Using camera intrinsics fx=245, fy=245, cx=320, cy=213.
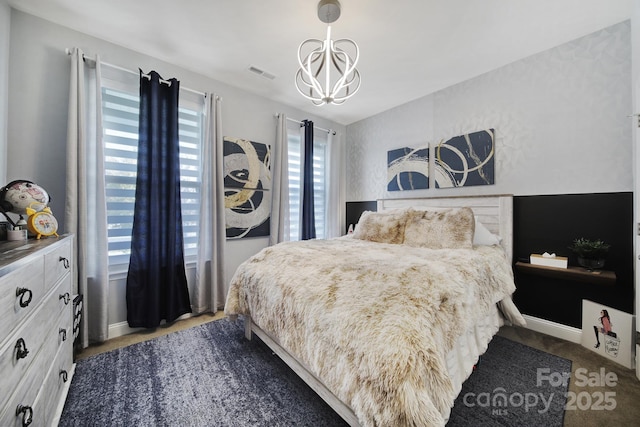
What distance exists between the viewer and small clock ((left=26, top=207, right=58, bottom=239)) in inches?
53.7

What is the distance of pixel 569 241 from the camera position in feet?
7.06

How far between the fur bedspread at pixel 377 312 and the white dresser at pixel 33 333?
3.25 feet

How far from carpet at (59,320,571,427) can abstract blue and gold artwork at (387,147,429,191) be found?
6.25 ft

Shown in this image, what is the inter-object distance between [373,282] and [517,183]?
2104 mm

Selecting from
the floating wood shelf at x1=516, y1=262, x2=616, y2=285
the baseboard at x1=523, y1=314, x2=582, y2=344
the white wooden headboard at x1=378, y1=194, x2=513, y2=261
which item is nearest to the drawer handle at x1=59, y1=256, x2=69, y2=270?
the white wooden headboard at x1=378, y1=194, x2=513, y2=261

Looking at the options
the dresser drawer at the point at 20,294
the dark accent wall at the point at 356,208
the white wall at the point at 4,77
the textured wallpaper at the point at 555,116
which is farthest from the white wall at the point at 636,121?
the white wall at the point at 4,77

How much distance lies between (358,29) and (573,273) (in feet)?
8.58

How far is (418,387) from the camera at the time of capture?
873mm

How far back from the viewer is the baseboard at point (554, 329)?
2.10 m

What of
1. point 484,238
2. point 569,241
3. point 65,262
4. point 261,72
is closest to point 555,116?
point 569,241

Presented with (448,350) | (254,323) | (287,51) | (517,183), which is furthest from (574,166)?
(254,323)

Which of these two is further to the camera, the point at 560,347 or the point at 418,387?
the point at 560,347

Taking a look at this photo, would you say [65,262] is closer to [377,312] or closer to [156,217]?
[156,217]

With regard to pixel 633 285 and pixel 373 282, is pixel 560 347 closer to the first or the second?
pixel 633 285
